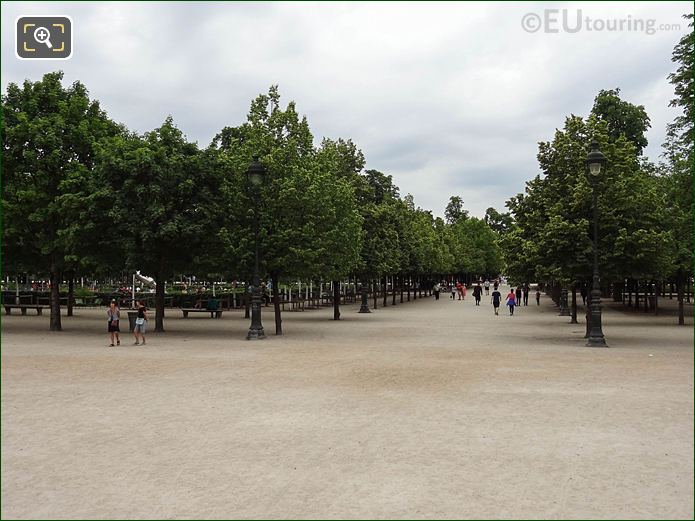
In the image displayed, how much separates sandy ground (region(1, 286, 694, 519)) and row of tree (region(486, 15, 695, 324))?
538 cm

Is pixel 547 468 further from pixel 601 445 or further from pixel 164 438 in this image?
pixel 164 438

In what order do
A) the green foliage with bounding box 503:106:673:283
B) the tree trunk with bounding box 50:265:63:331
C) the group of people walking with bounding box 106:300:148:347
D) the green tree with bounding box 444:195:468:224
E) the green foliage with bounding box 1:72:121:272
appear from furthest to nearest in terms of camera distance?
the green tree with bounding box 444:195:468:224
the tree trunk with bounding box 50:265:63:331
the green foliage with bounding box 1:72:121:272
the green foliage with bounding box 503:106:673:283
the group of people walking with bounding box 106:300:148:347

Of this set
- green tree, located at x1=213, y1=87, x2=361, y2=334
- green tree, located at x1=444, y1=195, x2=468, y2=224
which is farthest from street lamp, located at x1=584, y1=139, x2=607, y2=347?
green tree, located at x1=444, y1=195, x2=468, y2=224

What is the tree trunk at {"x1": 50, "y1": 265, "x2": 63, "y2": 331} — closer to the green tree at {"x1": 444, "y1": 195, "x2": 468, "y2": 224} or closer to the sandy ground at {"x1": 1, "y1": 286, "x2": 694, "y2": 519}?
the sandy ground at {"x1": 1, "y1": 286, "x2": 694, "y2": 519}

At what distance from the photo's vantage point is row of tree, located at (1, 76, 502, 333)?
26188 millimetres

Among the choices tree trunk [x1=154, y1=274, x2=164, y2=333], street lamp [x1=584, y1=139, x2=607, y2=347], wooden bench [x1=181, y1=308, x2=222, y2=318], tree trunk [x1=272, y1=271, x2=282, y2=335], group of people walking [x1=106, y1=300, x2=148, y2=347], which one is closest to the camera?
street lamp [x1=584, y1=139, x2=607, y2=347]

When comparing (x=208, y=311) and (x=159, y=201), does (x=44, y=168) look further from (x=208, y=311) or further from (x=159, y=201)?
(x=208, y=311)

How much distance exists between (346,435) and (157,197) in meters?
19.5

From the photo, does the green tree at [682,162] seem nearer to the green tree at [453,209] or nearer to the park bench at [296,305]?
the park bench at [296,305]

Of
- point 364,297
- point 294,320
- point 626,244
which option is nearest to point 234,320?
point 294,320

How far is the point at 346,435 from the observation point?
9328mm

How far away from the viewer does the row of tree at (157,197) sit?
2619 cm

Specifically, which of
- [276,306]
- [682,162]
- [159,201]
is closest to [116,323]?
[159,201]

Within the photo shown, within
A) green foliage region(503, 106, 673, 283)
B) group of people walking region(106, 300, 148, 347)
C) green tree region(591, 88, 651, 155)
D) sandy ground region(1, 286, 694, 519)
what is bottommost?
sandy ground region(1, 286, 694, 519)
